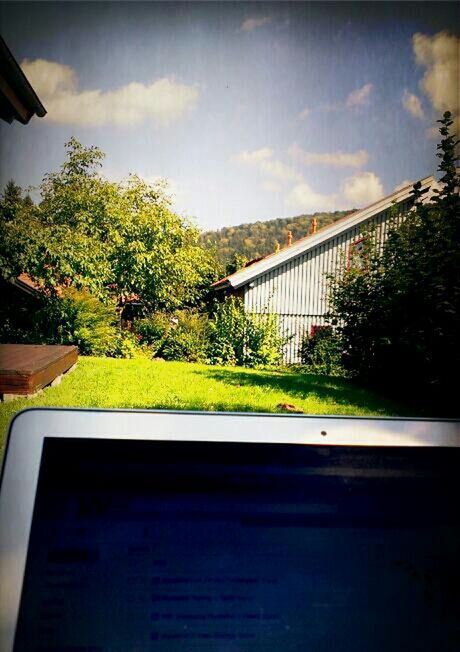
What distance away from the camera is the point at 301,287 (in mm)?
5473

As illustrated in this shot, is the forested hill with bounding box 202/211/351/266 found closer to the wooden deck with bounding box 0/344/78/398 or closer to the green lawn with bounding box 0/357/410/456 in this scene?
the green lawn with bounding box 0/357/410/456

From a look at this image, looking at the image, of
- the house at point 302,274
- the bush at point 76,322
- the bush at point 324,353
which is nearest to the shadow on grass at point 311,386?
the bush at point 324,353

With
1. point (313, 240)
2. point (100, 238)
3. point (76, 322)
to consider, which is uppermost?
point (313, 240)

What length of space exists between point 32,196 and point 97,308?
1.33 m

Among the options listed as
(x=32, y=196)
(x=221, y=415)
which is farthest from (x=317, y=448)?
(x=32, y=196)

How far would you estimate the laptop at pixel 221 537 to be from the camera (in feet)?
0.89

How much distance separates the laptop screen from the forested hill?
520 cm

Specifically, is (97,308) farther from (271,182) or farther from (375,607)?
(375,607)

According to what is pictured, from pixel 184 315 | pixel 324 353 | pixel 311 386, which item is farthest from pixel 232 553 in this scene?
pixel 184 315

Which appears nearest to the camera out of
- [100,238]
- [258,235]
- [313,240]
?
[100,238]

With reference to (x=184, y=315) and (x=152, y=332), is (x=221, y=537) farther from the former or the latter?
(x=184, y=315)

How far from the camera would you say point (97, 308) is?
15.3 feet

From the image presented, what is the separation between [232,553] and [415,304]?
325cm

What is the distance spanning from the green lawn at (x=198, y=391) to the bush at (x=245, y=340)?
0.44 metres
